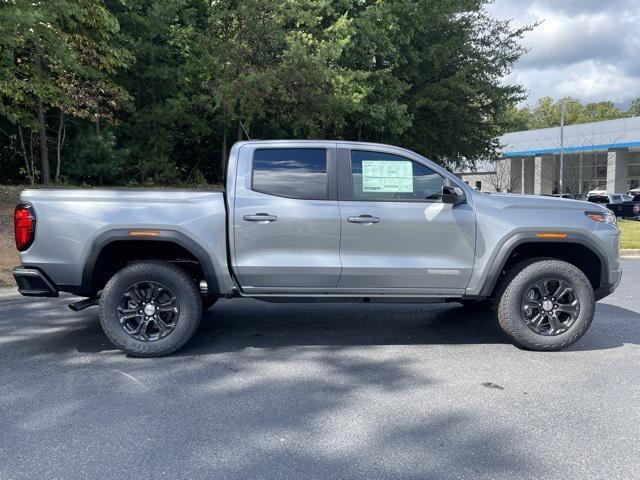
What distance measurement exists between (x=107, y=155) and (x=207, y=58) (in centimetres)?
428

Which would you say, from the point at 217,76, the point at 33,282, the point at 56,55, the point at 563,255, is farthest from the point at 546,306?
the point at 217,76

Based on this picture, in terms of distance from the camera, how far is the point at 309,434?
3.29 meters

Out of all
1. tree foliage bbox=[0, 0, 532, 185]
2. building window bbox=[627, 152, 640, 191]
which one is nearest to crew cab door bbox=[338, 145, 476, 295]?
tree foliage bbox=[0, 0, 532, 185]

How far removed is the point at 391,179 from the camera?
4.94m

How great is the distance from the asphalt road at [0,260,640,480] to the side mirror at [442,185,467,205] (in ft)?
4.70

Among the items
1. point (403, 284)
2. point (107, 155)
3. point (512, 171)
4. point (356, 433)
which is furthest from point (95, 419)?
point (512, 171)

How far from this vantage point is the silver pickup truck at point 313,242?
15.2 feet

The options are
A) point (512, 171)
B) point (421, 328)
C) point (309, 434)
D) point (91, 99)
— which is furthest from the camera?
point (512, 171)

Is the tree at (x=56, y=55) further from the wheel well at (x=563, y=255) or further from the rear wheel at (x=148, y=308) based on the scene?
the wheel well at (x=563, y=255)

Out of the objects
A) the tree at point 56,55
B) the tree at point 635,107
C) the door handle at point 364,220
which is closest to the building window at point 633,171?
the tree at point 56,55

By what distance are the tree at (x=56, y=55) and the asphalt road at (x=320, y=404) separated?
6634mm

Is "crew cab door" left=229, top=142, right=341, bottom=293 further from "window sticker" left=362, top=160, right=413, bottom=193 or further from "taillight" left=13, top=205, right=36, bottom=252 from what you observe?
"taillight" left=13, top=205, right=36, bottom=252

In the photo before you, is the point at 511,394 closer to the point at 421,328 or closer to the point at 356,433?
the point at 356,433

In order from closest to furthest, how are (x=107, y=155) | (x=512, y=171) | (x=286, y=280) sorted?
(x=286, y=280) → (x=107, y=155) → (x=512, y=171)
